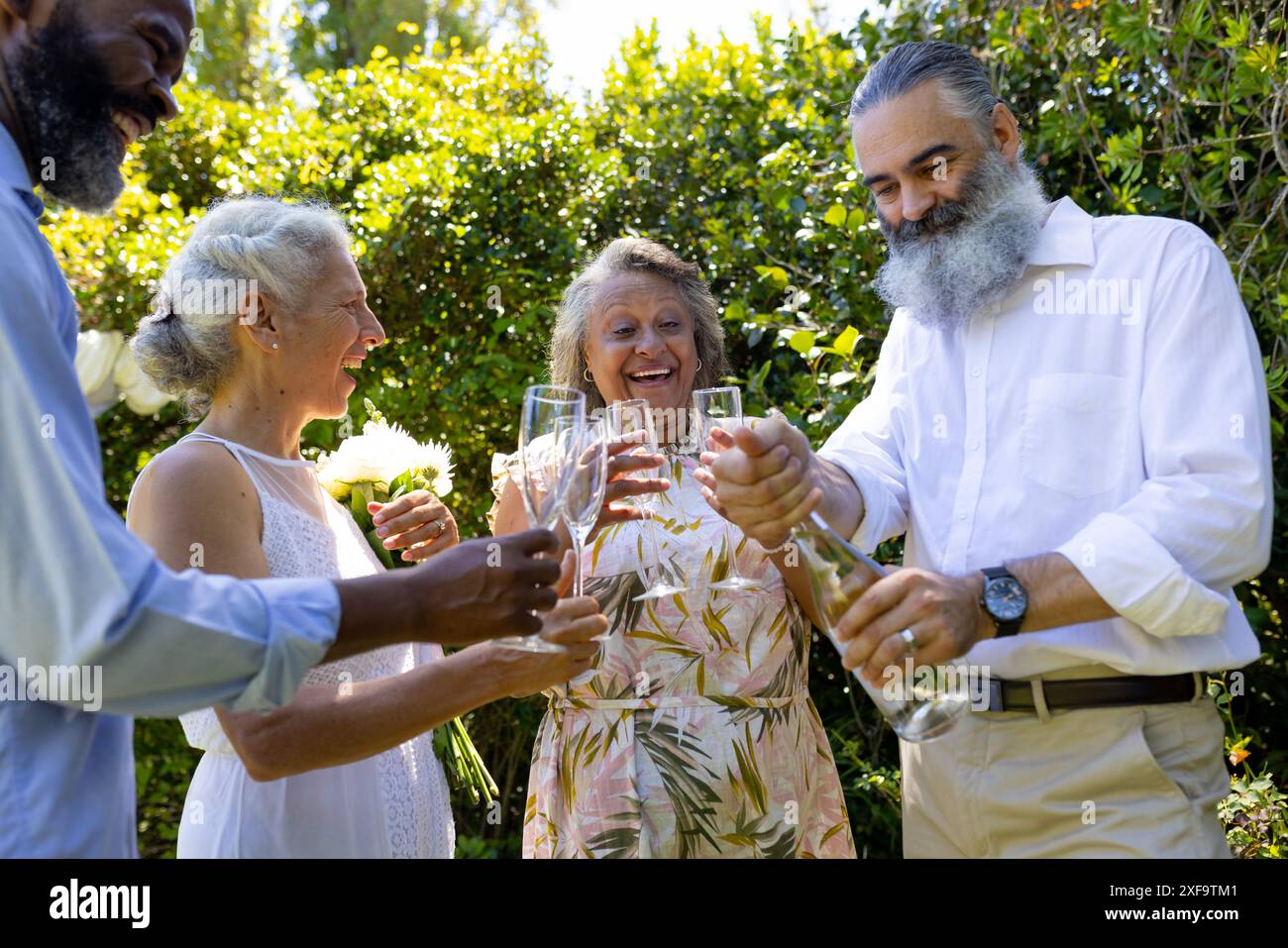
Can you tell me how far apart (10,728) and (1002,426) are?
2.07m

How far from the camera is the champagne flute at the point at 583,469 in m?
2.08

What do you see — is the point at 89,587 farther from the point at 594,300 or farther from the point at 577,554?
the point at 594,300

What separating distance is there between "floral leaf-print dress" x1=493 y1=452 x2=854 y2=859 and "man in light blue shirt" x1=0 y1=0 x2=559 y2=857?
4.49 ft

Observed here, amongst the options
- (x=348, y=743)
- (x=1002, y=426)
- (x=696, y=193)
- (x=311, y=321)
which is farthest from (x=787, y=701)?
(x=696, y=193)

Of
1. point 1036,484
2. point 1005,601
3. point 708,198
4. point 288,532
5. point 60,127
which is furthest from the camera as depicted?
point 708,198

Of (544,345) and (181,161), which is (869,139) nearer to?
(544,345)

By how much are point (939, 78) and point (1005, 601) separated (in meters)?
1.32

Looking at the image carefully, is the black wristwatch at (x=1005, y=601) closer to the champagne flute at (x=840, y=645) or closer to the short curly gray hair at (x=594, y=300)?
the champagne flute at (x=840, y=645)

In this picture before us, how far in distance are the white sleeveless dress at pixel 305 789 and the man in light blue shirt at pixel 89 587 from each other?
0.66 m

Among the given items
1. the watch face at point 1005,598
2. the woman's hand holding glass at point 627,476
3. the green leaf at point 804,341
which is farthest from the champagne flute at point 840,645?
the green leaf at point 804,341

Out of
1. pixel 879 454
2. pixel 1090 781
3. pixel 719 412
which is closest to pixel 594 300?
pixel 879 454

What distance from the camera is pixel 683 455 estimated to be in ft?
10.9

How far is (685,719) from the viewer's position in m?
3.29

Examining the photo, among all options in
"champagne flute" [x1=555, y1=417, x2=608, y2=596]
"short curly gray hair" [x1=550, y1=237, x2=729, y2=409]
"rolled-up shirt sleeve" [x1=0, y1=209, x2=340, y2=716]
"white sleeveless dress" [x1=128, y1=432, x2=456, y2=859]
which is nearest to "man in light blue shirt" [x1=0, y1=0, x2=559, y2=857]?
"rolled-up shirt sleeve" [x1=0, y1=209, x2=340, y2=716]
